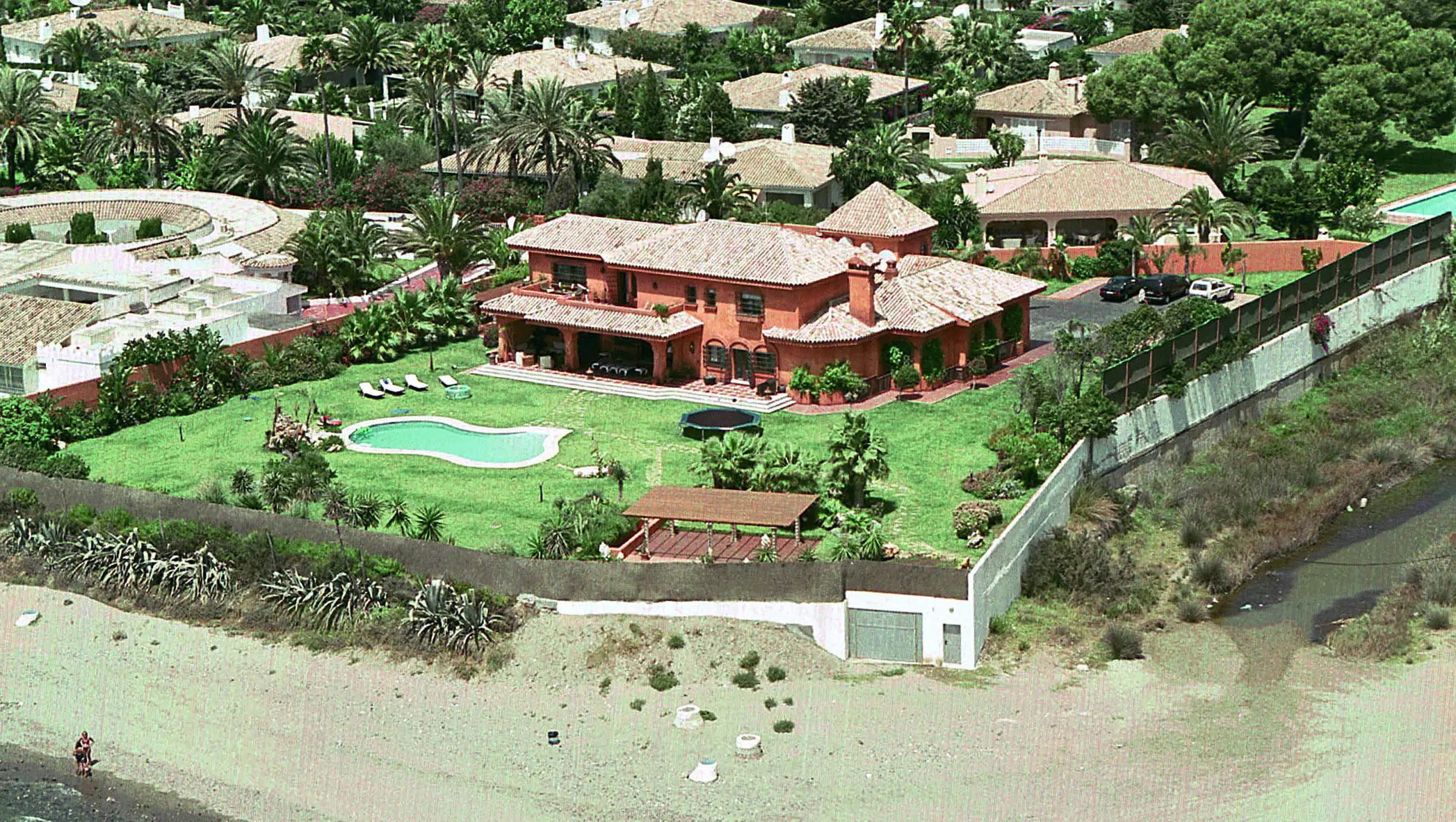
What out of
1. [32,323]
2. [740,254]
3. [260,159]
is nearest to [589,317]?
[740,254]

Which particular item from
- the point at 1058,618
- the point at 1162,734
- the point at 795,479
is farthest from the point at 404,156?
the point at 1162,734

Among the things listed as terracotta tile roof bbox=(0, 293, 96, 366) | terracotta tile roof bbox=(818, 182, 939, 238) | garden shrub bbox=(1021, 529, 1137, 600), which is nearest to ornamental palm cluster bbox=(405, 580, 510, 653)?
garden shrub bbox=(1021, 529, 1137, 600)

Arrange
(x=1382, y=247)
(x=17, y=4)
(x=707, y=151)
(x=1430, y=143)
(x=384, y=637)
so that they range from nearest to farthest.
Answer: (x=384, y=637), (x=1382, y=247), (x=707, y=151), (x=1430, y=143), (x=17, y=4)

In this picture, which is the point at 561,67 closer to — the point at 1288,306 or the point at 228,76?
the point at 228,76

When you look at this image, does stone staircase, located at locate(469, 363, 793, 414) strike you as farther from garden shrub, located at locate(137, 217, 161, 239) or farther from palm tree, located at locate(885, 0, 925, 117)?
palm tree, located at locate(885, 0, 925, 117)

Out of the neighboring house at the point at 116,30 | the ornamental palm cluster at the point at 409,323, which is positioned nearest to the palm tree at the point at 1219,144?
the ornamental palm cluster at the point at 409,323

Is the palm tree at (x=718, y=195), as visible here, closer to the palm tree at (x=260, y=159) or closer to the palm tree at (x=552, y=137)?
the palm tree at (x=552, y=137)

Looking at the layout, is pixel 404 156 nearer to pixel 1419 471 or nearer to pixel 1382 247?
pixel 1382 247
